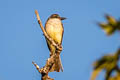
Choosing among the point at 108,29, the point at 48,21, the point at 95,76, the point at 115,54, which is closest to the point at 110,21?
the point at 108,29

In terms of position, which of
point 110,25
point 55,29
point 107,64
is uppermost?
point 55,29

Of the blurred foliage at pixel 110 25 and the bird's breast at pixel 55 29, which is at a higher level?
the bird's breast at pixel 55 29

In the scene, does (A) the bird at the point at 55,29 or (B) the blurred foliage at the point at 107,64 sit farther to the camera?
(A) the bird at the point at 55,29

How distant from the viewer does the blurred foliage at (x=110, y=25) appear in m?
1.95

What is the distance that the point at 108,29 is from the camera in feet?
6.48

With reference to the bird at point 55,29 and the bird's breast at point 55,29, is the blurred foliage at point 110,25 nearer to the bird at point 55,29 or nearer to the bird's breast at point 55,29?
the bird at point 55,29

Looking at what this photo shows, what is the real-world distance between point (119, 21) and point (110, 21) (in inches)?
2.6

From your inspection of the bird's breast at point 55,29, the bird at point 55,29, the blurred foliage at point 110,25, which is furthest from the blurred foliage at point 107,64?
the bird's breast at point 55,29

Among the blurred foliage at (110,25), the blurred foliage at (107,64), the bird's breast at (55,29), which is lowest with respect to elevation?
the blurred foliage at (107,64)

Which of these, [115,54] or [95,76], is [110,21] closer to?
[115,54]

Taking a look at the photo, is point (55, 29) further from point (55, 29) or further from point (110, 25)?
point (110, 25)

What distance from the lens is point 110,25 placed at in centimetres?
198

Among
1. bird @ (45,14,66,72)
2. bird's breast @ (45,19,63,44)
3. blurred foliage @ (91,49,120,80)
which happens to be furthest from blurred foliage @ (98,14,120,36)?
bird's breast @ (45,19,63,44)

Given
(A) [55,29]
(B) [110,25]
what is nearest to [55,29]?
(A) [55,29]
